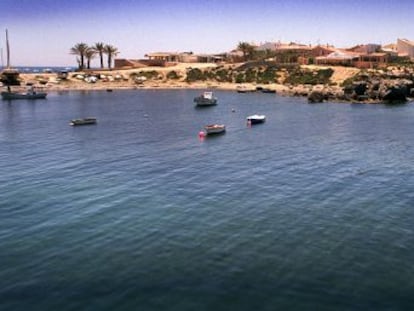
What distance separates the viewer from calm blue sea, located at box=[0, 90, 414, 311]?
94.8ft

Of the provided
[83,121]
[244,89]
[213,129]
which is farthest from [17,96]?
[213,129]

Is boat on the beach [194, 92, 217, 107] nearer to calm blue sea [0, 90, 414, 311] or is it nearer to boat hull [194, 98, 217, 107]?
boat hull [194, 98, 217, 107]

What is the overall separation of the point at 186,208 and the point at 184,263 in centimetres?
1207

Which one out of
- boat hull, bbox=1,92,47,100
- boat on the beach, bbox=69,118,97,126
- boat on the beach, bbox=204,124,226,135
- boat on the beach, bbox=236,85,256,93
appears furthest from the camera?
boat on the beach, bbox=236,85,256,93

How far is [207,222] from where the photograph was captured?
41.0 m

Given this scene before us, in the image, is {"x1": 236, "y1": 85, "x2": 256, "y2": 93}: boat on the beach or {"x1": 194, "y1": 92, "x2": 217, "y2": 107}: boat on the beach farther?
{"x1": 236, "y1": 85, "x2": 256, "y2": 93}: boat on the beach

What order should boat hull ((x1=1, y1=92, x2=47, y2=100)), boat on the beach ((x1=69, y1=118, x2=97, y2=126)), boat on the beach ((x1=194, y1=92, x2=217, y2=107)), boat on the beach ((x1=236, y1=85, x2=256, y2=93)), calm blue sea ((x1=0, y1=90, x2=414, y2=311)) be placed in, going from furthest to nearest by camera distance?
boat on the beach ((x1=236, y1=85, x2=256, y2=93)) → boat hull ((x1=1, y1=92, x2=47, y2=100)) → boat on the beach ((x1=194, y1=92, x2=217, y2=107)) → boat on the beach ((x1=69, y1=118, x2=97, y2=126)) → calm blue sea ((x1=0, y1=90, x2=414, y2=311))

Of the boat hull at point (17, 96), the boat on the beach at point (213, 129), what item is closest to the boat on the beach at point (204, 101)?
the boat on the beach at point (213, 129)

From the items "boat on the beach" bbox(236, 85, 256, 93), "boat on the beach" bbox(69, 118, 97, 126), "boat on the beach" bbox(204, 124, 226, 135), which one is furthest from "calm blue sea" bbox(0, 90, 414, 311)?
"boat on the beach" bbox(236, 85, 256, 93)

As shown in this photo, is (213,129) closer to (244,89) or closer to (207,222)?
(207,222)

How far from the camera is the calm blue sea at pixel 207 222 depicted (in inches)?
1138

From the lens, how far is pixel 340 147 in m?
74.6

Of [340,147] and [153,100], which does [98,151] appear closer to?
[340,147]

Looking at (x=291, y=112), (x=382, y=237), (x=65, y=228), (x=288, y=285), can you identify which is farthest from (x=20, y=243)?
(x=291, y=112)
